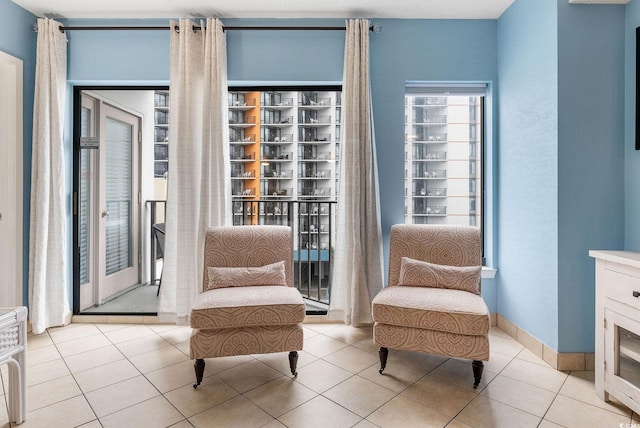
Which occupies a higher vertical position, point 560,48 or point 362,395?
point 560,48

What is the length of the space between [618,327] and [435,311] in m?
0.91

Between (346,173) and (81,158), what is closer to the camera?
(346,173)

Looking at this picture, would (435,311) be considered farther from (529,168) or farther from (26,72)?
(26,72)

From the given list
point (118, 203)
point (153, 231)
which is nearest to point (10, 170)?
point (118, 203)

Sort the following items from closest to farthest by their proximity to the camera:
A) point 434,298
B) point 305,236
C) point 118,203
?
point 434,298 → point 118,203 → point 305,236

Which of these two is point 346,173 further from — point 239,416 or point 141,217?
point 141,217

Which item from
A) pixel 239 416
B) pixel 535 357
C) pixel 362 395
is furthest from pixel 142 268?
pixel 535 357

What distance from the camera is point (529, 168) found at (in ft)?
8.20

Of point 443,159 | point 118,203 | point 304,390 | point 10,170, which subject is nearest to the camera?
point 304,390

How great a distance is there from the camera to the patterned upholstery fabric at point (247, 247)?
249 centimetres

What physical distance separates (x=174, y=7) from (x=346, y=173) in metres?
1.92

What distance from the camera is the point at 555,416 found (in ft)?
5.70

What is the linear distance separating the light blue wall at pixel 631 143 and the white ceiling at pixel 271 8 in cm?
84

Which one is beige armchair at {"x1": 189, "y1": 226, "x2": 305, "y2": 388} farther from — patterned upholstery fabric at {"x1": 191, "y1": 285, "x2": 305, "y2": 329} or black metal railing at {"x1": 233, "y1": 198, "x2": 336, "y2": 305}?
black metal railing at {"x1": 233, "y1": 198, "x2": 336, "y2": 305}
